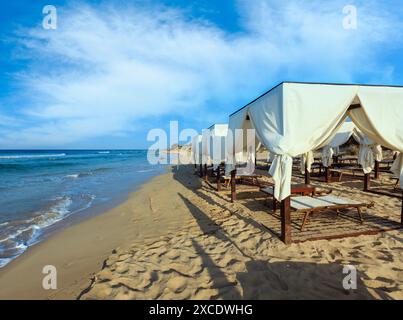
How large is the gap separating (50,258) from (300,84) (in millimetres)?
5247

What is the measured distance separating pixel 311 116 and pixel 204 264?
2815 mm

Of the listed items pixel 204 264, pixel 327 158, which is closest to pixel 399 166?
pixel 204 264

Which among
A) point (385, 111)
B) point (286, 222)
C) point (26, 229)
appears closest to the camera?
point (286, 222)

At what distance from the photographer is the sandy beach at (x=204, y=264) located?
2.78m

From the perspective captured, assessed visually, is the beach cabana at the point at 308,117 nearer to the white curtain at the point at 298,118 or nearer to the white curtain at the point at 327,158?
the white curtain at the point at 298,118

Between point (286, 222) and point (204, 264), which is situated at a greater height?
point (286, 222)

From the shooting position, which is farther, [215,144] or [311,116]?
[215,144]

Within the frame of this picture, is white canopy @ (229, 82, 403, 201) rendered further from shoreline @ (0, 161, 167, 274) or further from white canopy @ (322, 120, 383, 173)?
shoreline @ (0, 161, 167, 274)

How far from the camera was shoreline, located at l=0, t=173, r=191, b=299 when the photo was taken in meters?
3.27

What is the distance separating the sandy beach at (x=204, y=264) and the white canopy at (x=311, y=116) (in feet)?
3.53

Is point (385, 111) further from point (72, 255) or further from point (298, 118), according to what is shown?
point (72, 255)

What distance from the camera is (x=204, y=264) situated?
3441mm

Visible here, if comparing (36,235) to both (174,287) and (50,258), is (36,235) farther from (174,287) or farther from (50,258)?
(174,287)
